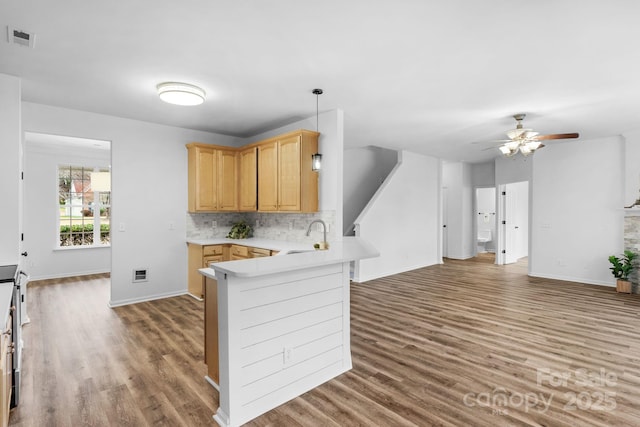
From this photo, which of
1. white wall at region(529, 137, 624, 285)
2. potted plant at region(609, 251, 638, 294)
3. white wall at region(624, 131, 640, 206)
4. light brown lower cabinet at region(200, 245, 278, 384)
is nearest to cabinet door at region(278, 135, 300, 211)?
light brown lower cabinet at region(200, 245, 278, 384)

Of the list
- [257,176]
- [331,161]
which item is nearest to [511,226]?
[331,161]

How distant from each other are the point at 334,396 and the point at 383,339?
122 centimetres

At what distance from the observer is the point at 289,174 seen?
14.9ft

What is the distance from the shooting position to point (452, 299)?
16.8 feet

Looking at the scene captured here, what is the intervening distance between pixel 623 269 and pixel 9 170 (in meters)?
8.45

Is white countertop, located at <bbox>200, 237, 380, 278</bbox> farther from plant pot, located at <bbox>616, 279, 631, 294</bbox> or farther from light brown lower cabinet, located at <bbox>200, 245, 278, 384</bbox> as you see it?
plant pot, located at <bbox>616, 279, 631, 294</bbox>

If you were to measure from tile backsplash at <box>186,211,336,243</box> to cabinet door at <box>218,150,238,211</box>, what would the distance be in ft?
1.49

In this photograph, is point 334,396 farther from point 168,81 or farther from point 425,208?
point 425,208

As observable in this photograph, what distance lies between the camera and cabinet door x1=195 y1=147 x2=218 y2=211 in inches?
205

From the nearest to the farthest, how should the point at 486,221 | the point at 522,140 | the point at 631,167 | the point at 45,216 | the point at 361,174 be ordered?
the point at 522,140 < the point at 631,167 < the point at 45,216 < the point at 361,174 < the point at 486,221

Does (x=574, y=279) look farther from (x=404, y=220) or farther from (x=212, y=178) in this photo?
(x=212, y=178)

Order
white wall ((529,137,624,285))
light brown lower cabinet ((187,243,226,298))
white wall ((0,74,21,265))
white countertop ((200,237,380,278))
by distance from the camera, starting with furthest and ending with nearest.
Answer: white wall ((529,137,624,285)) < light brown lower cabinet ((187,243,226,298)) < white wall ((0,74,21,265)) < white countertop ((200,237,380,278))

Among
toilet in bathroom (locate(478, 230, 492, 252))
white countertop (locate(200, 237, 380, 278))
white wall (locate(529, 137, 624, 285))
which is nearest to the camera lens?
white countertop (locate(200, 237, 380, 278))

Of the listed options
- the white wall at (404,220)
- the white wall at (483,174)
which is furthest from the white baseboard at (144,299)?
the white wall at (483,174)
